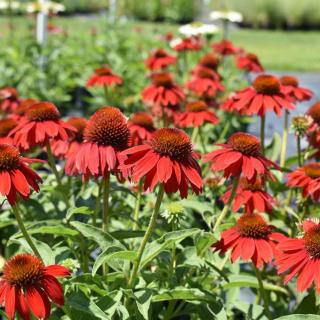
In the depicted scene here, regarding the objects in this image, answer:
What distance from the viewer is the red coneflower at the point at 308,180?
5.23 ft

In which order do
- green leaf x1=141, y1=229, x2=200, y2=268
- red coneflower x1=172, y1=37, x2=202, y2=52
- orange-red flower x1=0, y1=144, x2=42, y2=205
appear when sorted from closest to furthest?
orange-red flower x1=0, y1=144, x2=42, y2=205 < green leaf x1=141, y1=229, x2=200, y2=268 < red coneflower x1=172, y1=37, x2=202, y2=52

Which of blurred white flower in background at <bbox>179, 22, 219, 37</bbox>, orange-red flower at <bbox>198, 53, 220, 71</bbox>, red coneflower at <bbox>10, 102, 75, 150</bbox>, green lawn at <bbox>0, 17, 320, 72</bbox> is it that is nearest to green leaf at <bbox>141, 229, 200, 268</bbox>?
red coneflower at <bbox>10, 102, 75, 150</bbox>

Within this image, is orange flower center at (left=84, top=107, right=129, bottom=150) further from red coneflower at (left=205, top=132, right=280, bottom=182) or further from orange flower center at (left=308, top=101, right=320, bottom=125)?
orange flower center at (left=308, top=101, right=320, bottom=125)

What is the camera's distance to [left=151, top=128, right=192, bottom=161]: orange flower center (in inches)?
47.9

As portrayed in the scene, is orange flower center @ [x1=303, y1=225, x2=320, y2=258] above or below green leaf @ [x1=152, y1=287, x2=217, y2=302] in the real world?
above

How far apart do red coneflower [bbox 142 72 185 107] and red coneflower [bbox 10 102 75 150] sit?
780 mm

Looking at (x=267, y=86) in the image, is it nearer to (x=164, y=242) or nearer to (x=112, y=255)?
(x=164, y=242)

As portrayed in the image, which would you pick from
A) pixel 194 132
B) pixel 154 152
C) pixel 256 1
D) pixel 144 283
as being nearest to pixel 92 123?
pixel 154 152

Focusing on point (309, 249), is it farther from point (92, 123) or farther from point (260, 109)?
point (260, 109)

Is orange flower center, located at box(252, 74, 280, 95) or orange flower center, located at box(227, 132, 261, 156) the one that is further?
orange flower center, located at box(252, 74, 280, 95)

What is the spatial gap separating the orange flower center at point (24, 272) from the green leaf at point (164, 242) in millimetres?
269

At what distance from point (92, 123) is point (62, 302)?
43 centimetres

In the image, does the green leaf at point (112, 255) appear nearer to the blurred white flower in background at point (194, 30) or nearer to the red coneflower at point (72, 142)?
the red coneflower at point (72, 142)

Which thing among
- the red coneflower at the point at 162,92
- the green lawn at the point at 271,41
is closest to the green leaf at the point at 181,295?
the red coneflower at the point at 162,92
